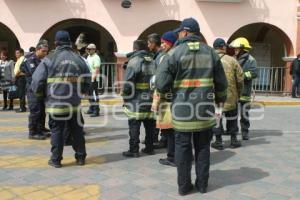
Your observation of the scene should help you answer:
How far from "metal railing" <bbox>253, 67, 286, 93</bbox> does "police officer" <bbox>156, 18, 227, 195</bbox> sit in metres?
11.9

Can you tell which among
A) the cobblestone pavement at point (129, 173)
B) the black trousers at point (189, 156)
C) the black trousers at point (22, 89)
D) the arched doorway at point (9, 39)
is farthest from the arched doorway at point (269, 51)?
the black trousers at point (189, 156)

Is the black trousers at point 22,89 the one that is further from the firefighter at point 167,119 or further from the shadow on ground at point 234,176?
the shadow on ground at point 234,176

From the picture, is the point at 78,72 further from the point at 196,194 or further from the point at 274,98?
the point at 274,98

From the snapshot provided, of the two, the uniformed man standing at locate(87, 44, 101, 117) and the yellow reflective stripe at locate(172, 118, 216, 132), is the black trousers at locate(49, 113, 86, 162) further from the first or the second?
the uniformed man standing at locate(87, 44, 101, 117)

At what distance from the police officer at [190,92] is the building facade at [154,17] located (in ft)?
36.2

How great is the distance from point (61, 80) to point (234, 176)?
8.59 feet

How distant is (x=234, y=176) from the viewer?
604cm

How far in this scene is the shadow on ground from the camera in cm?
571

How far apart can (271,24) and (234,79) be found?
10.2 meters

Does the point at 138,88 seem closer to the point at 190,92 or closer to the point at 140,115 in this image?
the point at 140,115

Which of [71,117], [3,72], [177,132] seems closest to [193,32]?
[177,132]

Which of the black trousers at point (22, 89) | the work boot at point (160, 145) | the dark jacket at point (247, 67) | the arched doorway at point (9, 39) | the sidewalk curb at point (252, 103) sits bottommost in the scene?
the work boot at point (160, 145)

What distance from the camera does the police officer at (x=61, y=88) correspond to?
6195 millimetres

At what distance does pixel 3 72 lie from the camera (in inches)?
482
